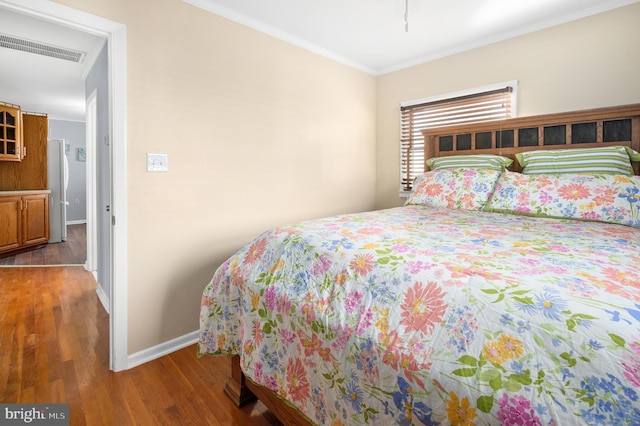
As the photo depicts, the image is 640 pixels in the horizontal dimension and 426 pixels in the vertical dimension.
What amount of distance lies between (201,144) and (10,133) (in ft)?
14.6

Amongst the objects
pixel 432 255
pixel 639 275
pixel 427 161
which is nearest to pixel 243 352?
pixel 432 255

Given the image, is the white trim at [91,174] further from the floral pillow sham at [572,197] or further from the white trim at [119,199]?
the floral pillow sham at [572,197]

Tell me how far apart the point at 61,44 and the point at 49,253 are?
3343mm

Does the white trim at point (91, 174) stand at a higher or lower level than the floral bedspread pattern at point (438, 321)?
higher

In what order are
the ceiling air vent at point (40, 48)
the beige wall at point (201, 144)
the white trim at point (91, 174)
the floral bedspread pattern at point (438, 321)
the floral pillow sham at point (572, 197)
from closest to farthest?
the floral bedspread pattern at point (438, 321), the floral pillow sham at point (572, 197), the beige wall at point (201, 144), the ceiling air vent at point (40, 48), the white trim at point (91, 174)

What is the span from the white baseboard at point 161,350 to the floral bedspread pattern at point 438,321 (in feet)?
2.32

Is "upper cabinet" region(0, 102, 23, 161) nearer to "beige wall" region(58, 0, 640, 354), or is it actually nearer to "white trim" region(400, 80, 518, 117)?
"beige wall" region(58, 0, 640, 354)

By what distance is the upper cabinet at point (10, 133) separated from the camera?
463 centimetres

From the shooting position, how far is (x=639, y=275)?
3.08 ft

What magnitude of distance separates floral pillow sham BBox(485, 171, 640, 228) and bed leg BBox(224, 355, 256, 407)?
76.2 inches

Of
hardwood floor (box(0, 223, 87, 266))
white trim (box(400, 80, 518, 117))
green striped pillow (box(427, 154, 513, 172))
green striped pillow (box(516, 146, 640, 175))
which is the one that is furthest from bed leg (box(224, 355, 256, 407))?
hardwood floor (box(0, 223, 87, 266))

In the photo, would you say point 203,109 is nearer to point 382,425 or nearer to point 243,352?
point 243,352

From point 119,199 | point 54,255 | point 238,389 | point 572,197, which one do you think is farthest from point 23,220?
point 572,197

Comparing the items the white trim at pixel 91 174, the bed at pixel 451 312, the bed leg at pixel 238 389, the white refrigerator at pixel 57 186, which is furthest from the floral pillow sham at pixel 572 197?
the white refrigerator at pixel 57 186
